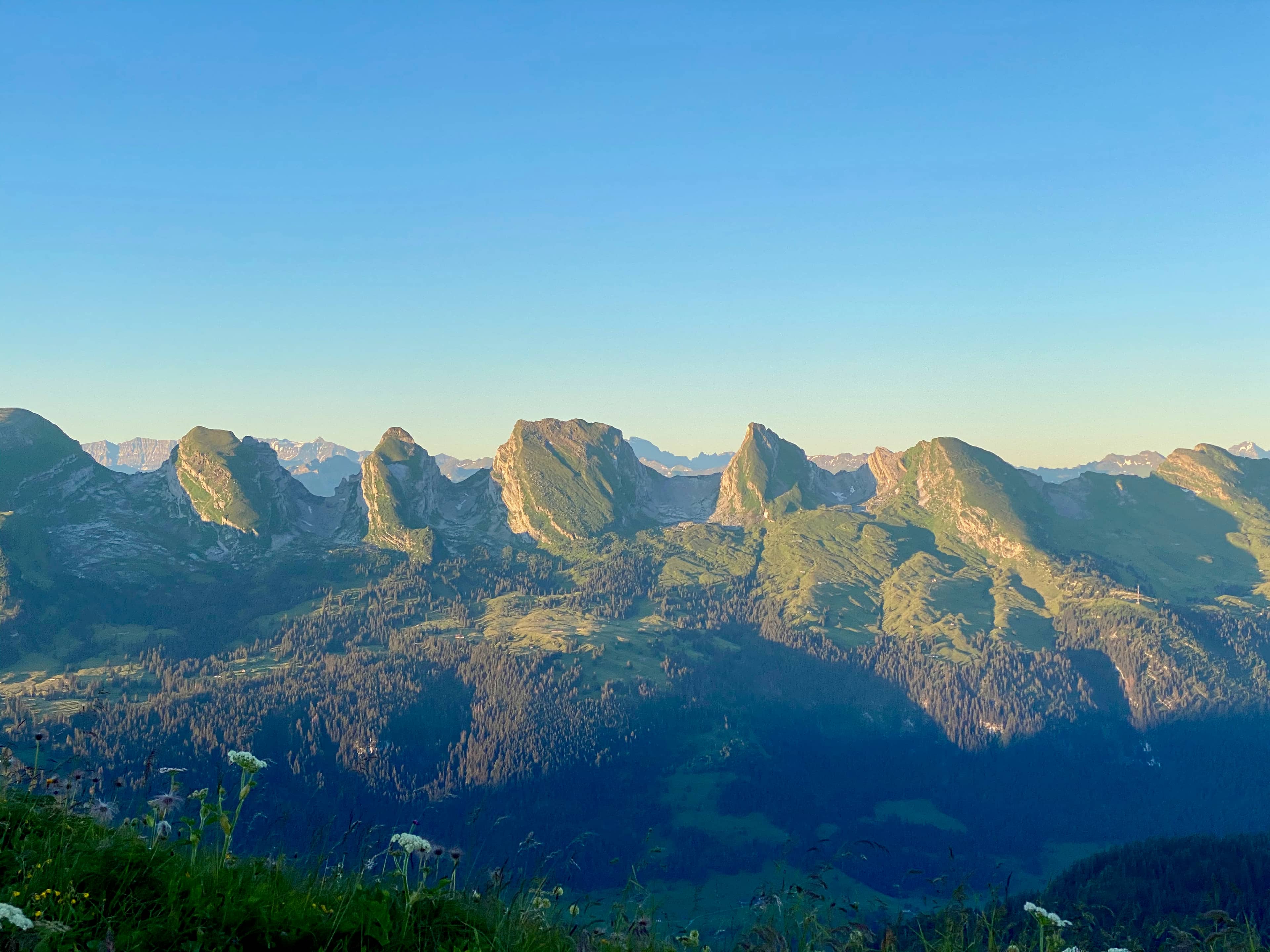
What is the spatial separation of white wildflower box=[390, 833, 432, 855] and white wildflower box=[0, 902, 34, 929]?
4.31m

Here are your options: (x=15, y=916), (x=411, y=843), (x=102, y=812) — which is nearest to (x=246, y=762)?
(x=411, y=843)

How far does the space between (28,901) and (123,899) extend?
0.93 metres

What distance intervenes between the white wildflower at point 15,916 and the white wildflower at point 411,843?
14.1 feet

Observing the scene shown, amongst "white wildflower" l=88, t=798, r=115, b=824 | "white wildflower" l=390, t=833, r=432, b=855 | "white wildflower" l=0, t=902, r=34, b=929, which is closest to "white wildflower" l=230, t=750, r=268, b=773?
"white wildflower" l=390, t=833, r=432, b=855

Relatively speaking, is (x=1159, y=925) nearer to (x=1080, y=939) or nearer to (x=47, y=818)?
(x=1080, y=939)

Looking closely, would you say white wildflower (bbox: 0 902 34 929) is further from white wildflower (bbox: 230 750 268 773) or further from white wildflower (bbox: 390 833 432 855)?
white wildflower (bbox: 390 833 432 855)

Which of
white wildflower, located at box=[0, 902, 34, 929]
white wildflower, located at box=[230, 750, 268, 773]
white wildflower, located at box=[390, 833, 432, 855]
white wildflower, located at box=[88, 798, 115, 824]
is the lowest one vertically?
white wildflower, located at box=[88, 798, 115, 824]

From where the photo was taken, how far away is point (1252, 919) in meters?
12.7

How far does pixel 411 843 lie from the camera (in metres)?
10.4

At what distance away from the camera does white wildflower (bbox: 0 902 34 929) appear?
6.32 meters

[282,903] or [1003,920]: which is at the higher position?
[282,903]

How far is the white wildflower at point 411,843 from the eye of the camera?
10227 mm

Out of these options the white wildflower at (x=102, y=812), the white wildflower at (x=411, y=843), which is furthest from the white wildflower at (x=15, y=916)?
the white wildflower at (x=102, y=812)

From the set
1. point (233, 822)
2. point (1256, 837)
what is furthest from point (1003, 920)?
point (1256, 837)
